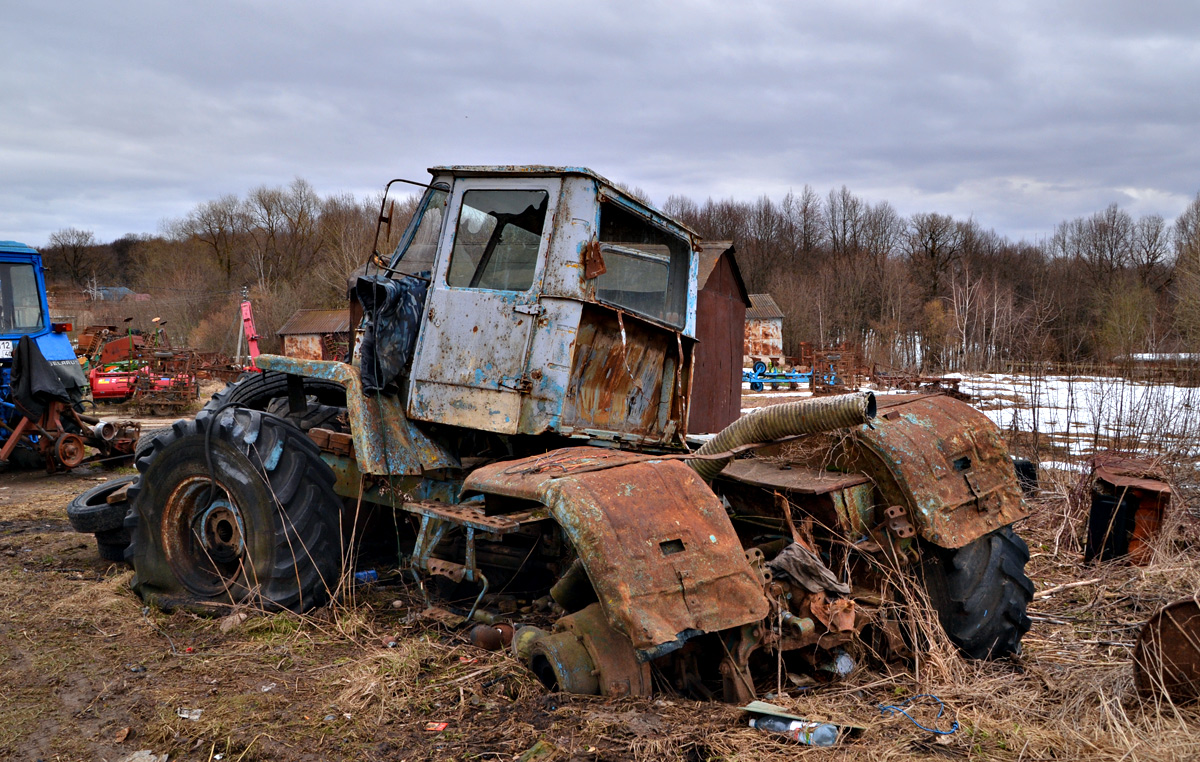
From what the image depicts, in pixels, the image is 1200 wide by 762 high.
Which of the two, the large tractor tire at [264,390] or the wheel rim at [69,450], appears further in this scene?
the wheel rim at [69,450]

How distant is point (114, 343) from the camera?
19000 mm

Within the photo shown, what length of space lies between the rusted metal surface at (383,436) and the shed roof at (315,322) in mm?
34952

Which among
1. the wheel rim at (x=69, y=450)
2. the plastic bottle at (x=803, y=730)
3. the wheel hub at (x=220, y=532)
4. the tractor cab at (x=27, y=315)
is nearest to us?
the plastic bottle at (x=803, y=730)

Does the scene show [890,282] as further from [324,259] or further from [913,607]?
[913,607]

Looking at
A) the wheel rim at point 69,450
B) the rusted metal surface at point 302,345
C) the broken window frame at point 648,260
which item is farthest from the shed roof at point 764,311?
the broken window frame at point 648,260

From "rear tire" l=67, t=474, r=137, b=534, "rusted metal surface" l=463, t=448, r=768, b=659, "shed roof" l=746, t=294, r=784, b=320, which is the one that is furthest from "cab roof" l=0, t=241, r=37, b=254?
"shed roof" l=746, t=294, r=784, b=320

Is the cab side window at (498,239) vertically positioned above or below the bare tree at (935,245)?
below

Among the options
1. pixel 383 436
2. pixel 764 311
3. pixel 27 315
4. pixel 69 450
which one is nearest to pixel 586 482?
pixel 383 436

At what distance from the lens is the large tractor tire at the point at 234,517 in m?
4.00

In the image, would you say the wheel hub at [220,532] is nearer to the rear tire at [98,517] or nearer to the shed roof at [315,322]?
the rear tire at [98,517]

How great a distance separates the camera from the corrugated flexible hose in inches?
121

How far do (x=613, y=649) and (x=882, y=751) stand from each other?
962mm

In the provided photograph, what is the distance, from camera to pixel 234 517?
4180 millimetres

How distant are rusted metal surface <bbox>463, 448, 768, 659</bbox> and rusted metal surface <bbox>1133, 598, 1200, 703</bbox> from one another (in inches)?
55.4
